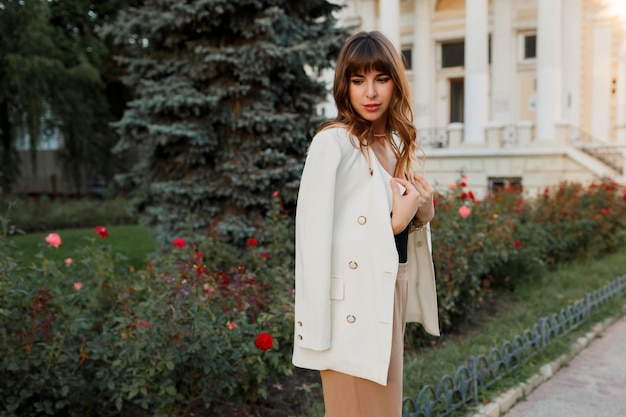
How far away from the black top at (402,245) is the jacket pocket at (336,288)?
275mm

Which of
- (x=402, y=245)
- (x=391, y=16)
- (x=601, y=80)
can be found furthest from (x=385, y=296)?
(x=601, y=80)

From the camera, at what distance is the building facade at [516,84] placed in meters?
17.2

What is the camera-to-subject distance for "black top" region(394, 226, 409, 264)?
2117mm

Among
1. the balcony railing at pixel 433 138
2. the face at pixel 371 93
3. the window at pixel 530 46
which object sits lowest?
the face at pixel 371 93

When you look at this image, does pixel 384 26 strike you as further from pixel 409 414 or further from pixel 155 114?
pixel 409 414

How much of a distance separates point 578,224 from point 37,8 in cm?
1384

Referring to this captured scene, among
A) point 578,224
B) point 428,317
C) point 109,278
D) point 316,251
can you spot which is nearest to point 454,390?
point 428,317

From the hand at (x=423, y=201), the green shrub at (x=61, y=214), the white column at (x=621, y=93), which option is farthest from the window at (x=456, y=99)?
the hand at (x=423, y=201)

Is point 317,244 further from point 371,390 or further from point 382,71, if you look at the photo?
point 382,71

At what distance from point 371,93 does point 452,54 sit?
903 inches

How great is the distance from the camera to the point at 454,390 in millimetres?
3713

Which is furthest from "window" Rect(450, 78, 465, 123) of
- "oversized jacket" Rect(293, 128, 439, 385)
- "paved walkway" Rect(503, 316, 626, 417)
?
"oversized jacket" Rect(293, 128, 439, 385)

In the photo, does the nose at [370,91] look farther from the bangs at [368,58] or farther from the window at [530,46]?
the window at [530,46]

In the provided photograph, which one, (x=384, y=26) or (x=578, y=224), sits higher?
(x=384, y=26)
